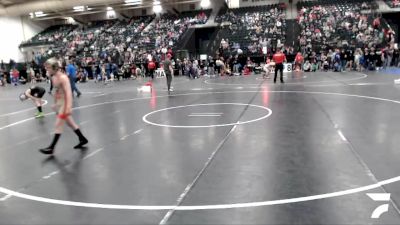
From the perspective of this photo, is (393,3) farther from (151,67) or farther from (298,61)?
(151,67)

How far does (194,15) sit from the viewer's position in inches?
1473

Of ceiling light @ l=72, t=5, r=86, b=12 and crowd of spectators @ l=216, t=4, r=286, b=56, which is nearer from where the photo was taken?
crowd of spectators @ l=216, t=4, r=286, b=56

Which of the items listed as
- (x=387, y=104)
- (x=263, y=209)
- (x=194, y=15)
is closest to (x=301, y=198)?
(x=263, y=209)

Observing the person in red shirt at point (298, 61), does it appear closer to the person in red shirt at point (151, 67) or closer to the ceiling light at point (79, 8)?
the person in red shirt at point (151, 67)

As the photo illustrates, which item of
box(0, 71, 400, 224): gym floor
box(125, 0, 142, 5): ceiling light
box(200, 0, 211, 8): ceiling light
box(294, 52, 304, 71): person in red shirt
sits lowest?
box(0, 71, 400, 224): gym floor

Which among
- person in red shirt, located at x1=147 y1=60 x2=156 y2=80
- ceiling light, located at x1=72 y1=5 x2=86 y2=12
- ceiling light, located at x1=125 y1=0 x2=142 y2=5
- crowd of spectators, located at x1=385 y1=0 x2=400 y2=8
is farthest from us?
ceiling light, located at x1=72 y1=5 x2=86 y2=12

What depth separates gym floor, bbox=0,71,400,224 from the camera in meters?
4.29

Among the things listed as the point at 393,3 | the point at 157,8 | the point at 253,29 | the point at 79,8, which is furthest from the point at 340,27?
the point at 79,8

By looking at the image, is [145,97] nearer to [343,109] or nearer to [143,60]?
[343,109]

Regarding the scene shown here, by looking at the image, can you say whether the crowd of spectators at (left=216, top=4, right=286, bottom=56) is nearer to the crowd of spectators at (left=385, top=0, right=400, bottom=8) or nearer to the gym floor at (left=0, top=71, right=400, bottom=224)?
the crowd of spectators at (left=385, top=0, right=400, bottom=8)

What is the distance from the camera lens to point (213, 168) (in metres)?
5.79

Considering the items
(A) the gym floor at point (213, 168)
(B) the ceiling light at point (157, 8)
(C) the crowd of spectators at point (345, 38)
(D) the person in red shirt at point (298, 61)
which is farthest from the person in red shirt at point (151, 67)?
(A) the gym floor at point (213, 168)

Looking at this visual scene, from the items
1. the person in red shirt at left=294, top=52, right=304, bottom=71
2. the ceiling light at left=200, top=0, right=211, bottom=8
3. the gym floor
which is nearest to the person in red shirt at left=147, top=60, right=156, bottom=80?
the person in red shirt at left=294, top=52, right=304, bottom=71

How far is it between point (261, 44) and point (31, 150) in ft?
78.4
